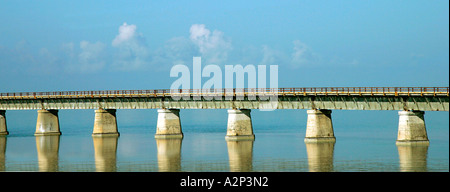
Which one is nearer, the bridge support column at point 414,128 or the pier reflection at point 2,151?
the pier reflection at point 2,151

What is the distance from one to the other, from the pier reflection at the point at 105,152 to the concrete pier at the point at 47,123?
11989mm

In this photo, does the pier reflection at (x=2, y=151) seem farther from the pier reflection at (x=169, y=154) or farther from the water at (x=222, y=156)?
the pier reflection at (x=169, y=154)

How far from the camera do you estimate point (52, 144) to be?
9769 centimetres

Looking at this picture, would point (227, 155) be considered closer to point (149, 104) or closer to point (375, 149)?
point (375, 149)

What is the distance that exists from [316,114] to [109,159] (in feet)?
90.6

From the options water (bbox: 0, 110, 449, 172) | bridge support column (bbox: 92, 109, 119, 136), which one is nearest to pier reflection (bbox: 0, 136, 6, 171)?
water (bbox: 0, 110, 449, 172)

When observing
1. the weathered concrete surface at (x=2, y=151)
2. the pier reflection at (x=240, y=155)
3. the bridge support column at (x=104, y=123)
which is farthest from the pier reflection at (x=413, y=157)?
the bridge support column at (x=104, y=123)

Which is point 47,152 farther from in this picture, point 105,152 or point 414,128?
point 414,128

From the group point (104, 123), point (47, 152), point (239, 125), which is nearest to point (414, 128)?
point (239, 125)

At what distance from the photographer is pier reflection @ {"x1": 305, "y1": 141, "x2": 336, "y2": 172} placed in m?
63.4

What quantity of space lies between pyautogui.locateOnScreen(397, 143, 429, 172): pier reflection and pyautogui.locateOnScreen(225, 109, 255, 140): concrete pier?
891 inches

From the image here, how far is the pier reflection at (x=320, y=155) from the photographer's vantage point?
63438 mm

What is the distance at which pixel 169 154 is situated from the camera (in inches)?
3098
